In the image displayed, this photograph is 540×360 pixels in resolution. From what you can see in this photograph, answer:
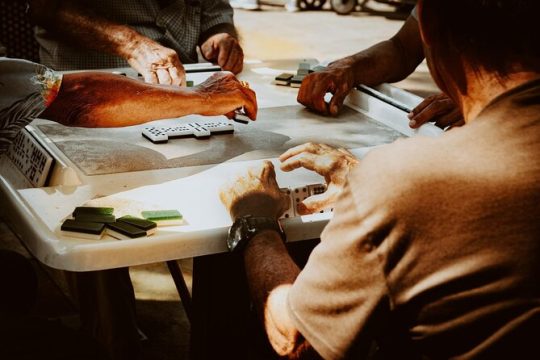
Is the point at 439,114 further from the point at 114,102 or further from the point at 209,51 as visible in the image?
the point at 209,51

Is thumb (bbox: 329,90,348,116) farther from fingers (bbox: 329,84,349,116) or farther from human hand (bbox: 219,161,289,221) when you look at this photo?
human hand (bbox: 219,161,289,221)

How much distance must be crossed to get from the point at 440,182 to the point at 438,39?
0.79 feet

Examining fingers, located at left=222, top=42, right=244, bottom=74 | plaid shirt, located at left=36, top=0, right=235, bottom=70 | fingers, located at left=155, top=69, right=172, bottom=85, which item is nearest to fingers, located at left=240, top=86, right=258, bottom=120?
fingers, located at left=155, top=69, right=172, bottom=85

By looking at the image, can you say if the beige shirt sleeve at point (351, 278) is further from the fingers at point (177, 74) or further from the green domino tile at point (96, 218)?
the fingers at point (177, 74)

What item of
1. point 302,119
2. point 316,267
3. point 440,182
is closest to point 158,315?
point 302,119

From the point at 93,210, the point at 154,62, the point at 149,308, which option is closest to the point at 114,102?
the point at 93,210

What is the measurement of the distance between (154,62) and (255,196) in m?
1.10

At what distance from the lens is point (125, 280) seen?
2.29 metres

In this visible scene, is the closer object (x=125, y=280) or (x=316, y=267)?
(x=316, y=267)

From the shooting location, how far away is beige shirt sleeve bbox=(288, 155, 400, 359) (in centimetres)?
112

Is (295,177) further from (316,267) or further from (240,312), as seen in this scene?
(316,267)

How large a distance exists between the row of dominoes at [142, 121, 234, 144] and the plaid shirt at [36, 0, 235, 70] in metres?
1.01

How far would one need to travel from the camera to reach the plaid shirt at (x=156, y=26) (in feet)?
10.2

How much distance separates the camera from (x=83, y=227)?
1499 millimetres
